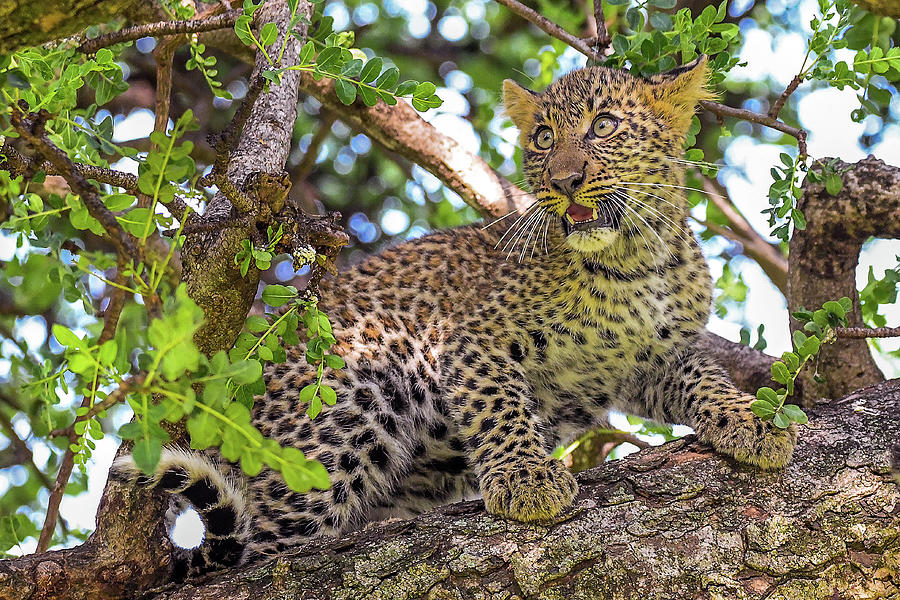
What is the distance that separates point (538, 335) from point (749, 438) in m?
1.27

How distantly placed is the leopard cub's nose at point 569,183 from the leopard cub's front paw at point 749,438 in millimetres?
1186

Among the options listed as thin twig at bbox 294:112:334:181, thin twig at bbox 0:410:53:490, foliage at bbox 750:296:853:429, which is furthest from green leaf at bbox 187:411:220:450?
thin twig at bbox 294:112:334:181

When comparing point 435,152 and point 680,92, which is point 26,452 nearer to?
point 435,152

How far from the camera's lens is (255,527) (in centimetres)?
374

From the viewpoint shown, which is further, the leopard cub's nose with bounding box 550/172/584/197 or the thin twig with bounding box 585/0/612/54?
the thin twig with bounding box 585/0/612/54

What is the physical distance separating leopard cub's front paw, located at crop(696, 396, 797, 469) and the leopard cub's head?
99 cm

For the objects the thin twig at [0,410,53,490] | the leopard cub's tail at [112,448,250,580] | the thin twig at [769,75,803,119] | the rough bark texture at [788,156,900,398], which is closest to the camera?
the leopard cub's tail at [112,448,250,580]

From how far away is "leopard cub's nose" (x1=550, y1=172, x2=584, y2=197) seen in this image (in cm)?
415

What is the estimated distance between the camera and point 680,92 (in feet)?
14.9

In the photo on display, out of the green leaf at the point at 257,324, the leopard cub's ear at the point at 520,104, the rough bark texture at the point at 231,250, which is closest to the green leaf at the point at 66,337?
the green leaf at the point at 257,324

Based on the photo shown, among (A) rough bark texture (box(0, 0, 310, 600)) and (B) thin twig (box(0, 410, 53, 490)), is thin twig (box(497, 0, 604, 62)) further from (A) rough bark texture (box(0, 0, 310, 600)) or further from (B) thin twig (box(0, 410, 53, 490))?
(B) thin twig (box(0, 410, 53, 490))

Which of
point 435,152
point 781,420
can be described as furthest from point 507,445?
point 435,152

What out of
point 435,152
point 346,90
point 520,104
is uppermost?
point 435,152

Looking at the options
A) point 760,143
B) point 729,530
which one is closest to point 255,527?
point 729,530
